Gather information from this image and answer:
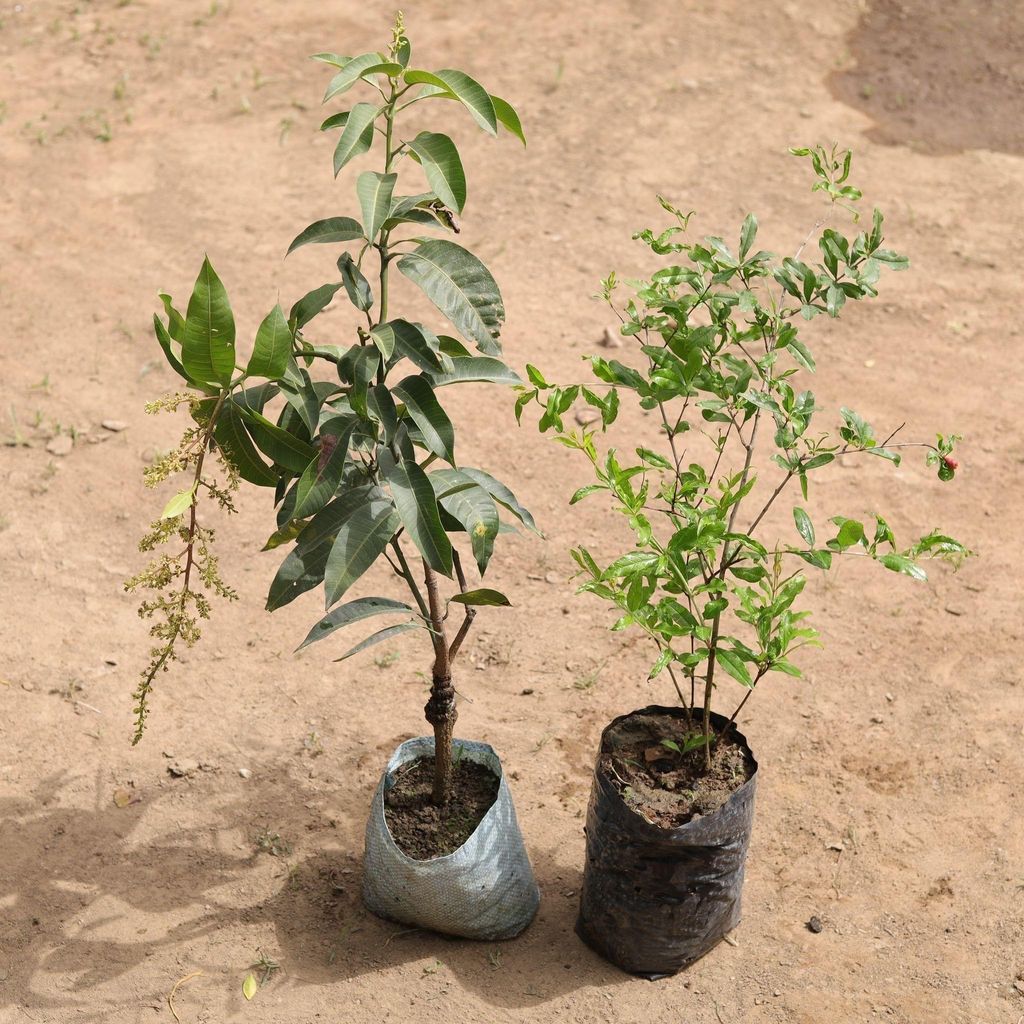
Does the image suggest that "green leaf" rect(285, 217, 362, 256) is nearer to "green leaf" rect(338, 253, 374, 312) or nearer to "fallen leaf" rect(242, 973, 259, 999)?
"green leaf" rect(338, 253, 374, 312)

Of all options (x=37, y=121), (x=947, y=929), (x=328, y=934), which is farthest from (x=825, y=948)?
(x=37, y=121)

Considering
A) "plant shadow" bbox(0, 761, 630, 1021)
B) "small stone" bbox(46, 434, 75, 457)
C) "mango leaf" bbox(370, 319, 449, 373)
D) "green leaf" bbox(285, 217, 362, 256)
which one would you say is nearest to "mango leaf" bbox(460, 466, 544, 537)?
"mango leaf" bbox(370, 319, 449, 373)

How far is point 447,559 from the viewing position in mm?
2797

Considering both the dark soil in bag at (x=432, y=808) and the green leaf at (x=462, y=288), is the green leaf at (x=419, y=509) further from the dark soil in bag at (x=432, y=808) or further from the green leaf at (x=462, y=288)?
the dark soil in bag at (x=432, y=808)

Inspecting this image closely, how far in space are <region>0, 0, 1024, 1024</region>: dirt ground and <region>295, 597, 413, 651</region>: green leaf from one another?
0.85 m

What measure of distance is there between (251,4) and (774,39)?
318cm

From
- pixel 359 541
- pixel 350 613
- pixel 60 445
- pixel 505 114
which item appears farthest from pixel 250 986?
pixel 60 445

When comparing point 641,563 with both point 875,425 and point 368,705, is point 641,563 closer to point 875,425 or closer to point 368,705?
point 368,705

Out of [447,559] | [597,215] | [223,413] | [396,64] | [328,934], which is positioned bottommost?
[328,934]

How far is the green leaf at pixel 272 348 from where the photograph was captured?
8.36 ft

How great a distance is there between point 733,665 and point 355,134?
1412 mm

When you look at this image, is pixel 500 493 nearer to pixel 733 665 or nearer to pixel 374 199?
pixel 733 665

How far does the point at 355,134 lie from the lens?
2586 mm

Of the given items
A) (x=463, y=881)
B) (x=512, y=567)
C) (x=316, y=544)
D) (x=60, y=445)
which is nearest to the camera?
(x=316, y=544)
